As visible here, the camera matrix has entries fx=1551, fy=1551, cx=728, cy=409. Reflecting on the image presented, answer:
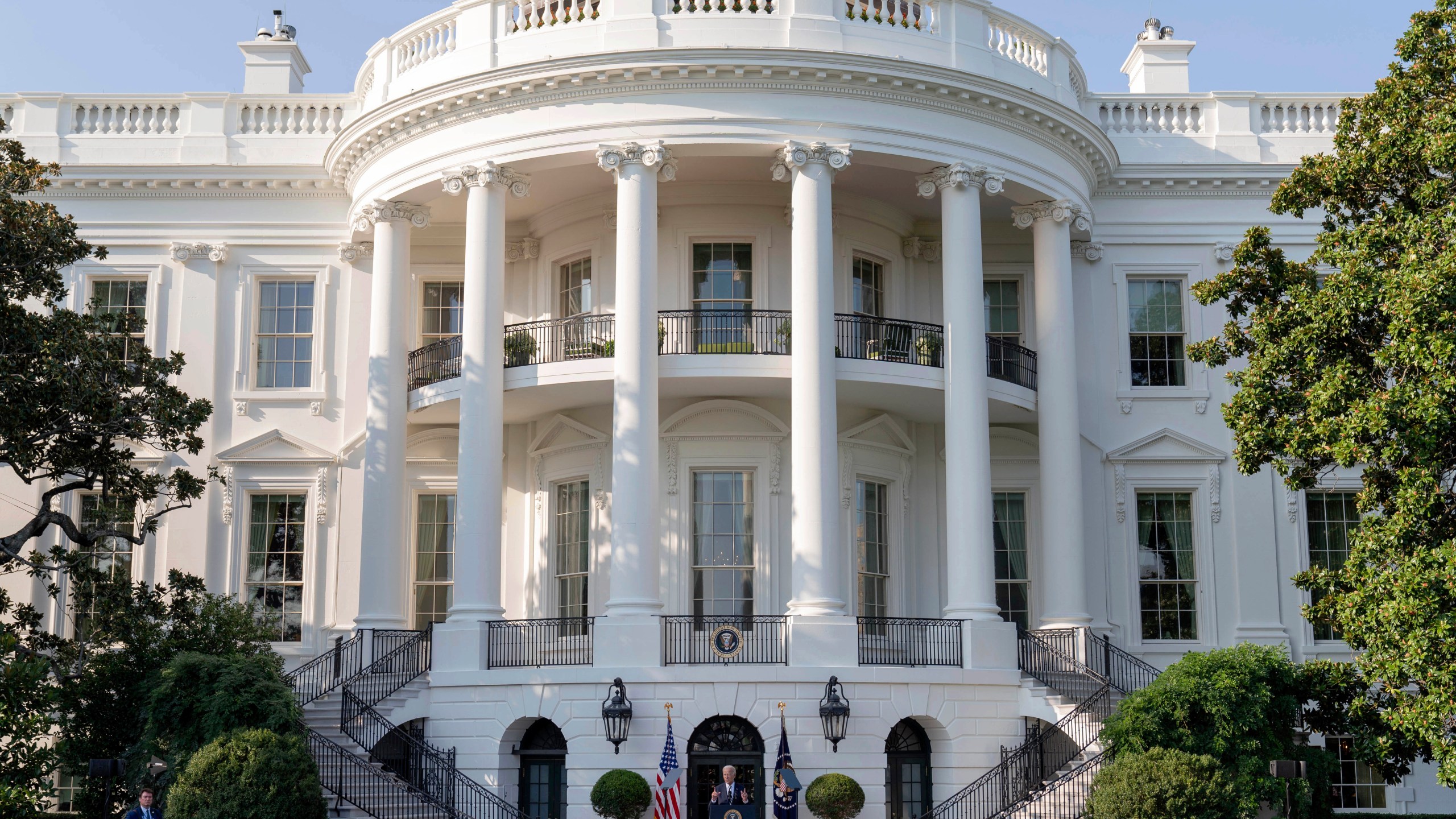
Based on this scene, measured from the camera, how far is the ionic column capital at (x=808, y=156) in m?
22.3

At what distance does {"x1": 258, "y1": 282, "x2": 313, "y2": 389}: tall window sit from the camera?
26.8 meters

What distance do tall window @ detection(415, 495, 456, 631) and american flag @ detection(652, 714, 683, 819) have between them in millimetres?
A: 7138

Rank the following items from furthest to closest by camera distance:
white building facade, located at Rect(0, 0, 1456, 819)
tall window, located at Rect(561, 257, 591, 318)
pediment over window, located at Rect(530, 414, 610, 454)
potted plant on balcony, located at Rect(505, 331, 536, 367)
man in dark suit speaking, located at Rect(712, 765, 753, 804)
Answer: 1. tall window, located at Rect(561, 257, 591, 318)
2. pediment over window, located at Rect(530, 414, 610, 454)
3. potted plant on balcony, located at Rect(505, 331, 536, 367)
4. white building facade, located at Rect(0, 0, 1456, 819)
5. man in dark suit speaking, located at Rect(712, 765, 753, 804)

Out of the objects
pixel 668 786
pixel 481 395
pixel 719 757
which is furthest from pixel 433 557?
pixel 668 786

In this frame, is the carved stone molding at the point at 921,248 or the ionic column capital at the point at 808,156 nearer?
the ionic column capital at the point at 808,156

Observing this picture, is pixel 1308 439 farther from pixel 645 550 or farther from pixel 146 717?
pixel 146 717

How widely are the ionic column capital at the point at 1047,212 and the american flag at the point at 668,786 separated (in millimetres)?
10142

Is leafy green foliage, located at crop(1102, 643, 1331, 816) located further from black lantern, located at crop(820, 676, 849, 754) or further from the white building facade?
black lantern, located at crop(820, 676, 849, 754)

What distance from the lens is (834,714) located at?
2052cm

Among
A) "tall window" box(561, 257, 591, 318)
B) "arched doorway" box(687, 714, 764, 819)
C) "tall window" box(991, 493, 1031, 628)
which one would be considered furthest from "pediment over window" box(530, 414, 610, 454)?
"tall window" box(991, 493, 1031, 628)

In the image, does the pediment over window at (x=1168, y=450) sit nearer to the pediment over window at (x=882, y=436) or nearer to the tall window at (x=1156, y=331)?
the tall window at (x=1156, y=331)

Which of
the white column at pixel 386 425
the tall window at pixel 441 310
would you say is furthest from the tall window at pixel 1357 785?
the tall window at pixel 441 310

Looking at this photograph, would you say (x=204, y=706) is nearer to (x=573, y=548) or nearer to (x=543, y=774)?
(x=543, y=774)

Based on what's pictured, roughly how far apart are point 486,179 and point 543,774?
8.76 meters
